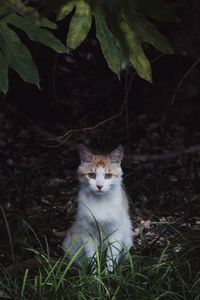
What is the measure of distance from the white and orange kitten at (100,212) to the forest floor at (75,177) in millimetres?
160

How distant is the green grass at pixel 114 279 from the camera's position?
3.38 meters

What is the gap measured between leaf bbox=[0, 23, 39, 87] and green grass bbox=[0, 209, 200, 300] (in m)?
1.06

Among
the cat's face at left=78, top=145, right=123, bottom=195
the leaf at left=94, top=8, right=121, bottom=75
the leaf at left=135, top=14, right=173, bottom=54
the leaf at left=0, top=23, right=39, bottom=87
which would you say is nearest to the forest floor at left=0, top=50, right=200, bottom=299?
the cat's face at left=78, top=145, right=123, bottom=195

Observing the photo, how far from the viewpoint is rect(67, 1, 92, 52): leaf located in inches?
96.3

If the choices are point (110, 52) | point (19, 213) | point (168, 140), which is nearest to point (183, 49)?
point (168, 140)

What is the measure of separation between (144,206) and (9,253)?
3.90 feet

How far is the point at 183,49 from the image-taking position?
612 centimetres

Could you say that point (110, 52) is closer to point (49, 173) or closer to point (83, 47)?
A: point (49, 173)

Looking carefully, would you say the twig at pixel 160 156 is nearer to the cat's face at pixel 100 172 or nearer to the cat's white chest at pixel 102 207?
the cat's face at pixel 100 172

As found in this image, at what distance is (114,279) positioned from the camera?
11.6 ft

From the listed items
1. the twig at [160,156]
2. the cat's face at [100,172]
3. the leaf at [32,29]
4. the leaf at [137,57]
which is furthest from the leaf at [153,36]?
the twig at [160,156]

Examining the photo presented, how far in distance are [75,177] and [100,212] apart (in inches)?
66.6

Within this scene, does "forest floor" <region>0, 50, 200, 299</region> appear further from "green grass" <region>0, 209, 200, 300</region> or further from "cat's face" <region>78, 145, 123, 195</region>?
"cat's face" <region>78, 145, 123, 195</region>

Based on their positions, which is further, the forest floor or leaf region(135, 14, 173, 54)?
the forest floor
